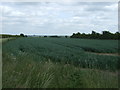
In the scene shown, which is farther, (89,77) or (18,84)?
(89,77)

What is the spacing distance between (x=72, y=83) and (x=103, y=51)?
21.2 meters

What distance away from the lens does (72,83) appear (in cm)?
481

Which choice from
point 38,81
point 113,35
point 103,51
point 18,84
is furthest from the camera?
point 113,35

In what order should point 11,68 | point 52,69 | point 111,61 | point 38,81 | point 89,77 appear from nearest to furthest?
point 38,81
point 89,77
point 11,68
point 52,69
point 111,61

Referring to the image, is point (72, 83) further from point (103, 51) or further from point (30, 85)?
point (103, 51)

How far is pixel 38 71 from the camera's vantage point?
5.26 m

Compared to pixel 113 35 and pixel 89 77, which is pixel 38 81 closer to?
pixel 89 77

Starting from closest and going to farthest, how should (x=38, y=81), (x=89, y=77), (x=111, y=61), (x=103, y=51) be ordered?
(x=38, y=81), (x=89, y=77), (x=111, y=61), (x=103, y=51)

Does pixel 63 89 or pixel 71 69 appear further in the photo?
pixel 71 69

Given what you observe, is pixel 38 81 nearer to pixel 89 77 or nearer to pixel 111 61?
pixel 89 77

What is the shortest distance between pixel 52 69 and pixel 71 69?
1.66 feet

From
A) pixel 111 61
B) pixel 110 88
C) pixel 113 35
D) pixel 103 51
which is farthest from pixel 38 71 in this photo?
pixel 113 35

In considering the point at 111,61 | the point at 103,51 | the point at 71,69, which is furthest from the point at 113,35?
the point at 71,69

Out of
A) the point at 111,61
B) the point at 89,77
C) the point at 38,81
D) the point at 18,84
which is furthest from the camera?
the point at 111,61
